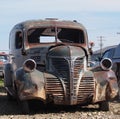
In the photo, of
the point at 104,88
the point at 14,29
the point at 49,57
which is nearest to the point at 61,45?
the point at 49,57

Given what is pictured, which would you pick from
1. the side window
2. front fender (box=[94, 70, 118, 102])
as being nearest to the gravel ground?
front fender (box=[94, 70, 118, 102])

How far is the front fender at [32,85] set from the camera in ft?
39.2

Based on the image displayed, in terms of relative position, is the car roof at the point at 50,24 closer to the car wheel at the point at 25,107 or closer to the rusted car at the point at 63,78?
the rusted car at the point at 63,78

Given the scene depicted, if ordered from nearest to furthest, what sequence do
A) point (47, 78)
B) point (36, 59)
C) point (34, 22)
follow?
point (47, 78)
point (36, 59)
point (34, 22)

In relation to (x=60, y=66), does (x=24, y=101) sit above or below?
below

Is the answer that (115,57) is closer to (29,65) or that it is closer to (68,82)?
(68,82)

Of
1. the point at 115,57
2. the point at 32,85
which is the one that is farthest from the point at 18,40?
the point at 115,57

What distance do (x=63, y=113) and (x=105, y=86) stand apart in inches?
45.2

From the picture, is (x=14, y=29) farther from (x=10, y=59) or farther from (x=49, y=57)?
(x=49, y=57)

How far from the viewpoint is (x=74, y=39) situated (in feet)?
47.6

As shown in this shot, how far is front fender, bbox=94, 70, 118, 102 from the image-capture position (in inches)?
485

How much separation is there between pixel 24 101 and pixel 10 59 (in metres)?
2.89

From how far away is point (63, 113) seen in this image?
12359 mm

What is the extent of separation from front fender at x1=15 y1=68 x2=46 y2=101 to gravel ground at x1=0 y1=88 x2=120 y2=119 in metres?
0.45
